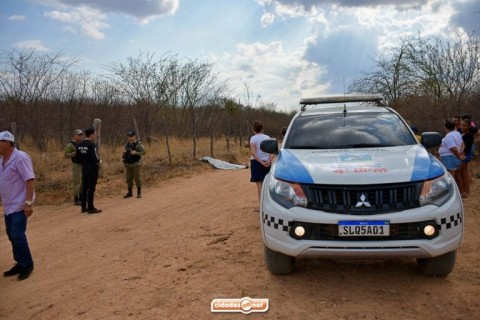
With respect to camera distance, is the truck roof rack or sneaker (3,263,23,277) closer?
sneaker (3,263,23,277)

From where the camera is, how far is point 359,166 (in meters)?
3.51

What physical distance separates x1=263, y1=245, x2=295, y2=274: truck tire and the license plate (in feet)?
2.64

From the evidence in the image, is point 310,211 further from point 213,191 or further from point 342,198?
point 213,191

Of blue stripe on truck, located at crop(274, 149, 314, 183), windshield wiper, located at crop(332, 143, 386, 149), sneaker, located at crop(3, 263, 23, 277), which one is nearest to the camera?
blue stripe on truck, located at crop(274, 149, 314, 183)

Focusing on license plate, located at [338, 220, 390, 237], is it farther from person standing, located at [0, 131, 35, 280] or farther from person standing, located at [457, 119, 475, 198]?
person standing, located at [457, 119, 475, 198]

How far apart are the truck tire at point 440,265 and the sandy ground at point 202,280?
0.08m

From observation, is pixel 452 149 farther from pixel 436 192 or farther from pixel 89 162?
pixel 89 162

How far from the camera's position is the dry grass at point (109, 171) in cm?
1073

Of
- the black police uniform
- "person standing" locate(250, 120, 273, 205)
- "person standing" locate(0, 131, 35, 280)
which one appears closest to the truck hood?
"person standing" locate(250, 120, 273, 205)

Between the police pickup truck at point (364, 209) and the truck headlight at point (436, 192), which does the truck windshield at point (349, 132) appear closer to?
the police pickup truck at point (364, 209)

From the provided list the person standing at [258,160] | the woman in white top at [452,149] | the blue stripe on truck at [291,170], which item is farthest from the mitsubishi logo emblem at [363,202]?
the woman in white top at [452,149]

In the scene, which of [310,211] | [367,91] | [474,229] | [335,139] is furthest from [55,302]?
[367,91]

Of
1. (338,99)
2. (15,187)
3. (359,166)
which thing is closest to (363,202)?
(359,166)

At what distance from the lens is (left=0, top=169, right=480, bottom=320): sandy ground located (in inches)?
132
